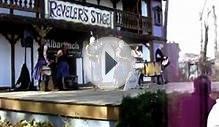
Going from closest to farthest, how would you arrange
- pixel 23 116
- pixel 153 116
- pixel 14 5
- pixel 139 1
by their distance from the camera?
pixel 153 116, pixel 23 116, pixel 14 5, pixel 139 1

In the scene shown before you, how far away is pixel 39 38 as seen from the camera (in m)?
15.3

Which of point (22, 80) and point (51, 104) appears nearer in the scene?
point (51, 104)

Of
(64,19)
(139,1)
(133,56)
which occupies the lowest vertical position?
(133,56)

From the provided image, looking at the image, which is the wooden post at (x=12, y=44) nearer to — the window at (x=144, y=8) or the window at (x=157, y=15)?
the window at (x=144, y=8)

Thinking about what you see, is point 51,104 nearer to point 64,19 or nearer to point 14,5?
point 14,5

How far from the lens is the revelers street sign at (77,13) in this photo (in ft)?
49.2

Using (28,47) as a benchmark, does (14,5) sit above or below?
above

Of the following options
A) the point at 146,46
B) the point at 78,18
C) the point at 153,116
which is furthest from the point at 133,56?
the point at 153,116

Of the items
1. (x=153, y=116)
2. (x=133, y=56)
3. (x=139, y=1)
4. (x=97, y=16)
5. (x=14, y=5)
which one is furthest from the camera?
(x=139, y=1)

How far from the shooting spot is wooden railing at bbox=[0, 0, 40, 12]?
43.8 ft

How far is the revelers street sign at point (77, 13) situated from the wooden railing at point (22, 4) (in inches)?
16.1

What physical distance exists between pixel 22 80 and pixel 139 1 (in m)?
10.1
